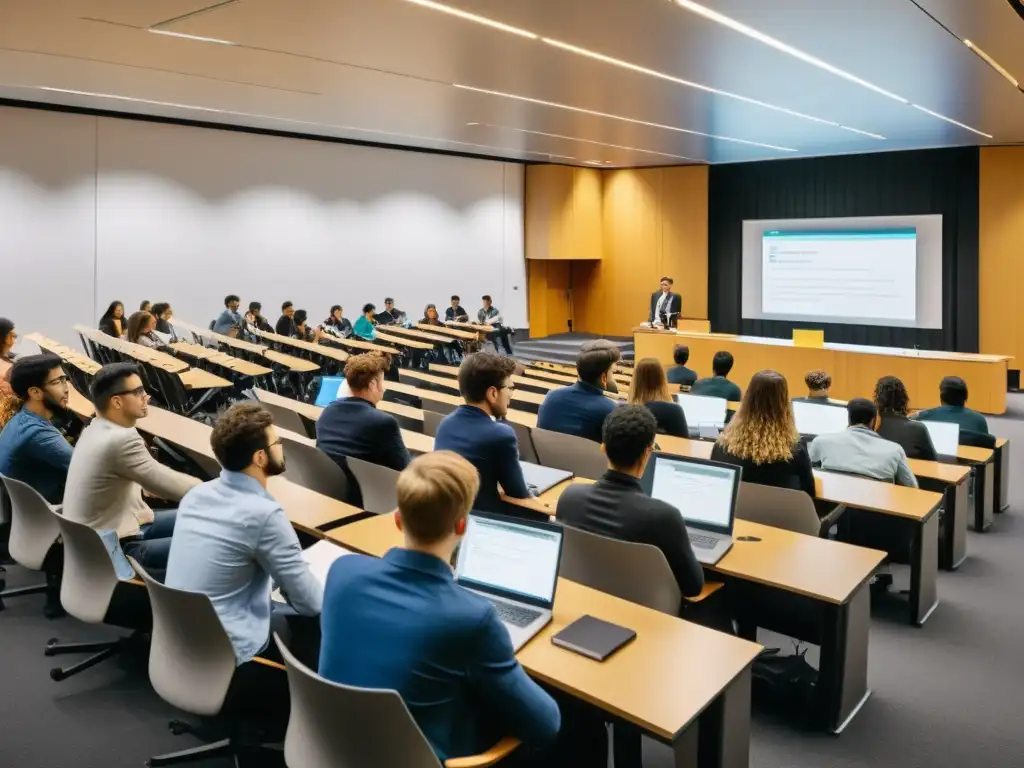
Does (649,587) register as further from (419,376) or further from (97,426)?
(419,376)

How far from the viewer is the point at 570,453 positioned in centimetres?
492

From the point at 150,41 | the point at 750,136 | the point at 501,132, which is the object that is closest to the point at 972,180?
the point at 750,136

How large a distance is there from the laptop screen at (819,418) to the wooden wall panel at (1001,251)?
8896 millimetres

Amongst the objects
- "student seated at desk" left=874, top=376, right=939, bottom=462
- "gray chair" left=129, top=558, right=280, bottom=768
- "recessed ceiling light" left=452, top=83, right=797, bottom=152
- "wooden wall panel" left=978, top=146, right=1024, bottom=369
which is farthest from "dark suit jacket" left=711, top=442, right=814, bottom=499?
"wooden wall panel" left=978, top=146, right=1024, bottom=369

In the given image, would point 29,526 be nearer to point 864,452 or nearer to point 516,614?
point 516,614

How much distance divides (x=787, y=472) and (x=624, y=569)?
1.41 meters

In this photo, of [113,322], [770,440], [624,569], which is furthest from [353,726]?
[113,322]

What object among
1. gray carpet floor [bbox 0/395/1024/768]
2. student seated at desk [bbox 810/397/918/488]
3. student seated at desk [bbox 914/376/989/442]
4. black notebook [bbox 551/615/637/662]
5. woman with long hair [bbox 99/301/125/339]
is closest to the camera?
black notebook [bbox 551/615/637/662]

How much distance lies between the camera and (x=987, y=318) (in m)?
12.8

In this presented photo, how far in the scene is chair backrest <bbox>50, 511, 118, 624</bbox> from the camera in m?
3.15

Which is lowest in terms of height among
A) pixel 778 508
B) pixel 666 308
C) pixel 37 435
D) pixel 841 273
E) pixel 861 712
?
pixel 861 712

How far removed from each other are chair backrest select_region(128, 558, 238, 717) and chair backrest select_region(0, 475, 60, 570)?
133cm

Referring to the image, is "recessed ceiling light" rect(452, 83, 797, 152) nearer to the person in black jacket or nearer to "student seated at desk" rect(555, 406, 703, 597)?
the person in black jacket

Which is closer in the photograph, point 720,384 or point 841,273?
point 720,384
